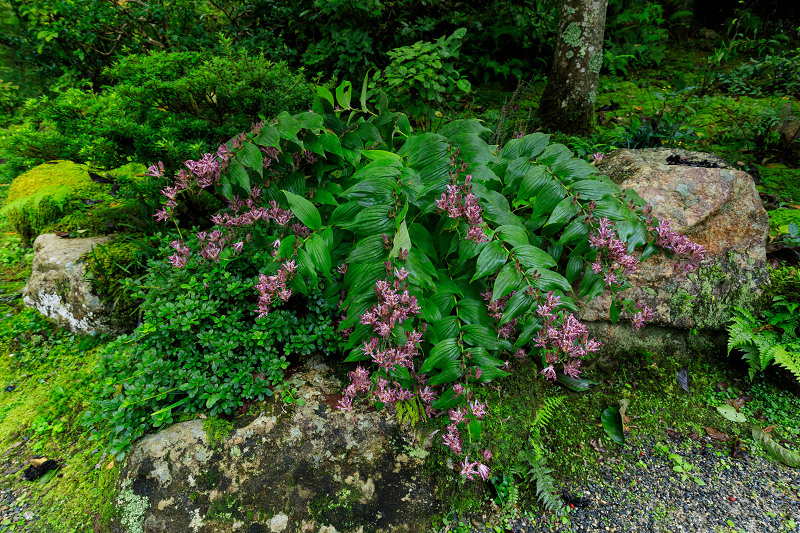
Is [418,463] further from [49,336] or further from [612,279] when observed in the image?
[49,336]

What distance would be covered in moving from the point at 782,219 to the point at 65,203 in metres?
6.25

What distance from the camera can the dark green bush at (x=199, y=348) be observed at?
7.06 feet

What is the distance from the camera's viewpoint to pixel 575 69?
464cm

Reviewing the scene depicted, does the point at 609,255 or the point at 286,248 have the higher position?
the point at 286,248

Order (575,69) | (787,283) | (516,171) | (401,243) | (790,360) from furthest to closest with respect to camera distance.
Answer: (575,69) < (787,283) < (790,360) < (516,171) < (401,243)

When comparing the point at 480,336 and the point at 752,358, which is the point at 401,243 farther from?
the point at 752,358

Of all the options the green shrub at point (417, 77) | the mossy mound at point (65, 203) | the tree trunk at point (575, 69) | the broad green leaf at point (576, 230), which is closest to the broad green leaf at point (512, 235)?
the broad green leaf at point (576, 230)

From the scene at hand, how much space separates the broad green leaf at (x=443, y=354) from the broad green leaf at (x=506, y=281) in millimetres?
298

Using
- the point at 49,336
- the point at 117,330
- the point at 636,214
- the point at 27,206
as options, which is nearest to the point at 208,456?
the point at 117,330

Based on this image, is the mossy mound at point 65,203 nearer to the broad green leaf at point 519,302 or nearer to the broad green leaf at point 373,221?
the broad green leaf at point 373,221

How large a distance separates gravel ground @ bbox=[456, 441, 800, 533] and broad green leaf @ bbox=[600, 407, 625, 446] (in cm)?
7

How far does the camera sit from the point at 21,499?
86.0 inches

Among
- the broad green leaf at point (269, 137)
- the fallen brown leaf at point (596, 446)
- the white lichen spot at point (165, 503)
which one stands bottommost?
the fallen brown leaf at point (596, 446)

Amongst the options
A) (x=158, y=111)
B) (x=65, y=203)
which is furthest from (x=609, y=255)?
(x=65, y=203)
